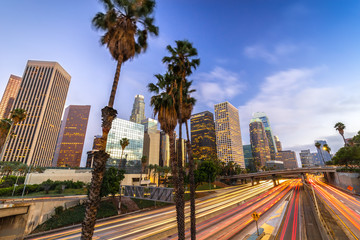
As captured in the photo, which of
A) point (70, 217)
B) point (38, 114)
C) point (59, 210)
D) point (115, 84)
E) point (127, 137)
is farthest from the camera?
point (38, 114)

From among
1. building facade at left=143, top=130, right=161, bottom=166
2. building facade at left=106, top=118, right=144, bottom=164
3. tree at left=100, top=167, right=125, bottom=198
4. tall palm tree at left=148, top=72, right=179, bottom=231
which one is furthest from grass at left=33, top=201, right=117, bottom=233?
building facade at left=143, top=130, right=161, bottom=166

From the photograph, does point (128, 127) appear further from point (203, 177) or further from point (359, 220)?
point (359, 220)

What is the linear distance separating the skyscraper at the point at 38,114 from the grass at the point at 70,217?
129 meters

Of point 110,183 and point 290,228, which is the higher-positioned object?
point 110,183

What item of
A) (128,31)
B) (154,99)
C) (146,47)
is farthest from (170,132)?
(128,31)

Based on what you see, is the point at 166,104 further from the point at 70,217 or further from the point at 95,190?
the point at 70,217

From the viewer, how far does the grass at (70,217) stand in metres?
24.2

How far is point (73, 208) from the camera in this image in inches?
1182

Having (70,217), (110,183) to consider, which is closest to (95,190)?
(70,217)

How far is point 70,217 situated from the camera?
2731cm

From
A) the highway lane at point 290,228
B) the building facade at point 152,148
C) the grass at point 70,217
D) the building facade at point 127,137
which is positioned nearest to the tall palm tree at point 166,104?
the highway lane at point 290,228

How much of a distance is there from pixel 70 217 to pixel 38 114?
465ft

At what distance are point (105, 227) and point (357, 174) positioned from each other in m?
64.6

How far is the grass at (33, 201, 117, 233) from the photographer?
24.2 meters
